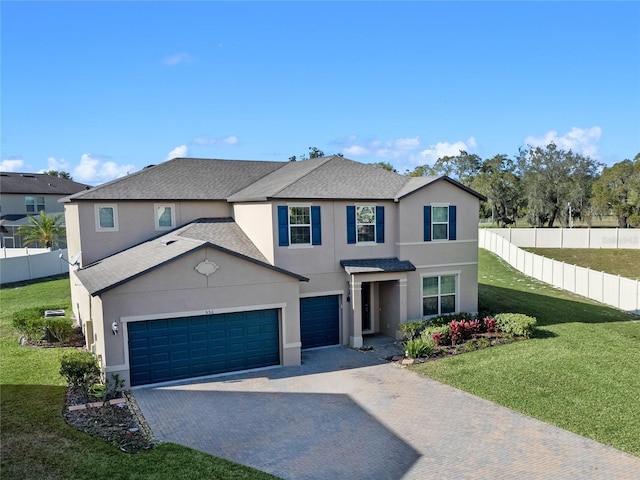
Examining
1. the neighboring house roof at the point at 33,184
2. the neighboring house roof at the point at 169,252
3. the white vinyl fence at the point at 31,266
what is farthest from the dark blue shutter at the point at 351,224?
the neighboring house roof at the point at 33,184

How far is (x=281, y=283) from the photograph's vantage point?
Answer: 1627cm

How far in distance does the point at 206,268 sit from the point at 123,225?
612 cm

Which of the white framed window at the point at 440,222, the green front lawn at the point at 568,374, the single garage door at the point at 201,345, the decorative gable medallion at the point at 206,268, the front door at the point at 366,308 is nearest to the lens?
the green front lawn at the point at 568,374

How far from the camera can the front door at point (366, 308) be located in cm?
2066

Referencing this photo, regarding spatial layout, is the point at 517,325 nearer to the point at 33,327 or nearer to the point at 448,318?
the point at 448,318

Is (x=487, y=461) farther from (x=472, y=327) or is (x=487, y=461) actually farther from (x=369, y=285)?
(x=369, y=285)

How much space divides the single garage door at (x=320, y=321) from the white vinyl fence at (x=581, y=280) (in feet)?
55.1

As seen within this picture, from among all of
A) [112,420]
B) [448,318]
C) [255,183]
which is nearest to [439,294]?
[448,318]

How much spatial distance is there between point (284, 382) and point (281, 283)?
3157mm

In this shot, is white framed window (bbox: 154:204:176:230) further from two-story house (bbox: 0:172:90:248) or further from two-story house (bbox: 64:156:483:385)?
two-story house (bbox: 0:172:90:248)

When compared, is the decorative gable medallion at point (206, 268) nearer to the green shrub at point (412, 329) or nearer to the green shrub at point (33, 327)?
the green shrub at point (33, 327)

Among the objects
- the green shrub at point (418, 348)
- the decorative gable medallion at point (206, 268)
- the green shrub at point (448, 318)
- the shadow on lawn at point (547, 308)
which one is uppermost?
the decorative gable medallion at point (206, 268)

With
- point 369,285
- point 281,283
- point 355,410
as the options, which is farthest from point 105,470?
point 369,285

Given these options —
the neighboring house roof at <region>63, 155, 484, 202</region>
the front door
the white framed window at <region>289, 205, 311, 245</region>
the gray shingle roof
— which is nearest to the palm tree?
the neighboring house roof at <region>63, 155, 484, 202</region>
